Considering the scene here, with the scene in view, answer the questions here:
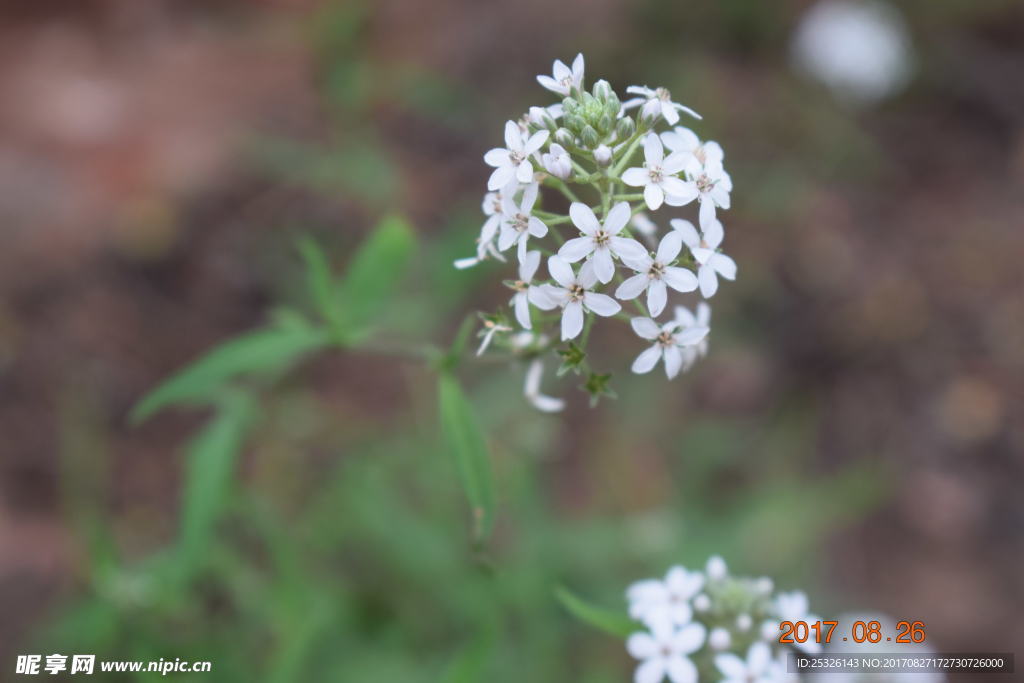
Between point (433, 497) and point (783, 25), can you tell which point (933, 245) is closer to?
point (783, 25)

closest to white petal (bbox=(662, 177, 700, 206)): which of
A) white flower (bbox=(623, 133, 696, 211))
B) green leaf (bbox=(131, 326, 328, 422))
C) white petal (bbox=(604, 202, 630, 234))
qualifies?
white flower (bbox=(623, 133, 696, 211))

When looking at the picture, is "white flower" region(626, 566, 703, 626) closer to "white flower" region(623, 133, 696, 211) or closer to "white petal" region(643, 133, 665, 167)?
"white flower" region(623, 133, 696, 211)

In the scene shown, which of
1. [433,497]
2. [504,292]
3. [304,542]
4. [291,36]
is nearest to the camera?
[304,542]

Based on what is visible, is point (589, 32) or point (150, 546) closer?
point (150, 546)

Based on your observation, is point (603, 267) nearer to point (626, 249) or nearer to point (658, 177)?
point (626, 249)

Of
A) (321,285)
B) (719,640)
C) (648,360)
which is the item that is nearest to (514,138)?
(648,360)

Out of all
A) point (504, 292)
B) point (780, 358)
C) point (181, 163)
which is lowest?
point (780, 358)

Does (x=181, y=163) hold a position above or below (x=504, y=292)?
above

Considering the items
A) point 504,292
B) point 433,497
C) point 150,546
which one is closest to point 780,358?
point 504,292
